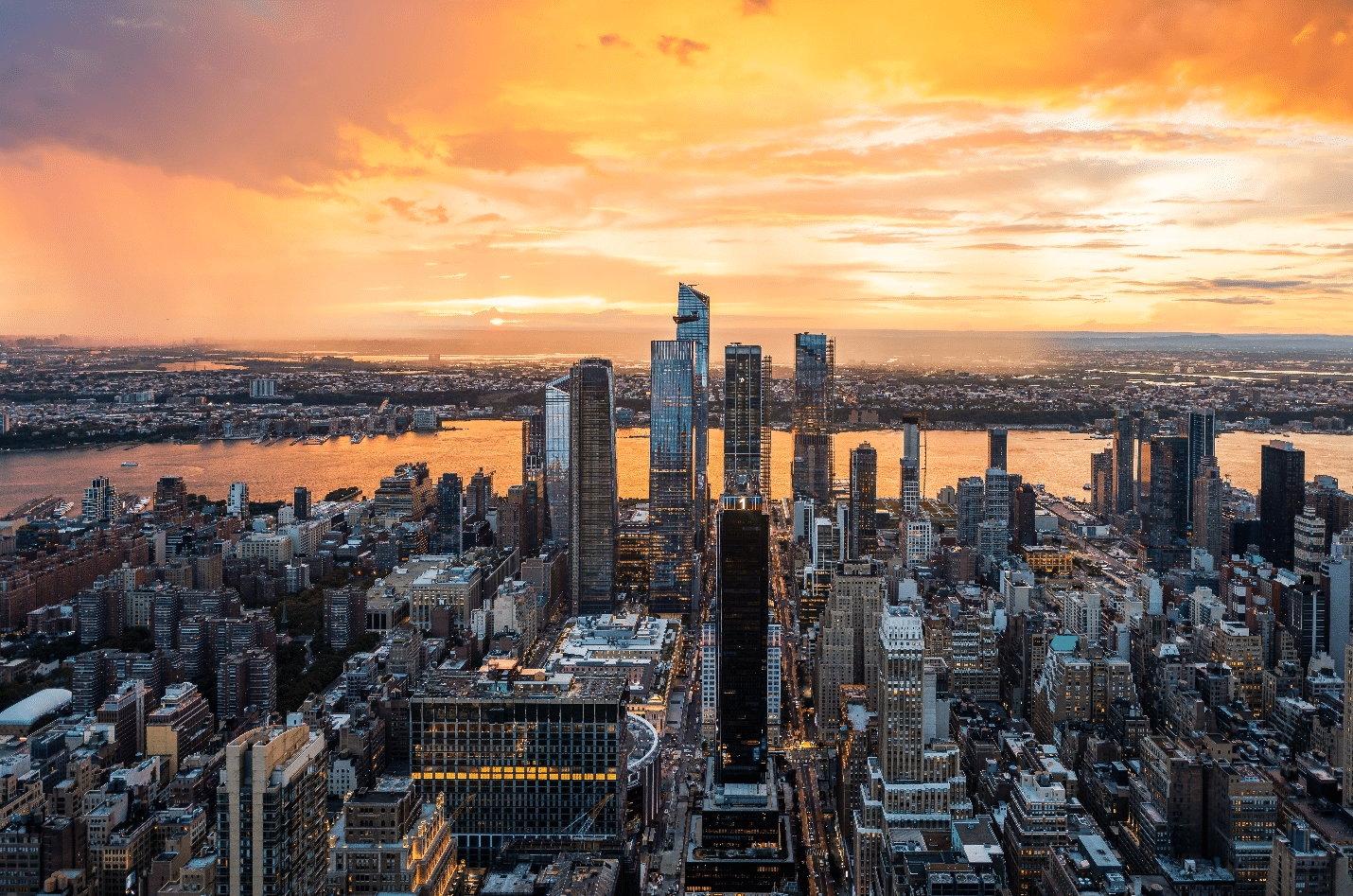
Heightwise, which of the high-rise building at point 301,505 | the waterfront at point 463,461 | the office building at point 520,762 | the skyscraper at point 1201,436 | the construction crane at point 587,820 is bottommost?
the construction crane at point 587,820

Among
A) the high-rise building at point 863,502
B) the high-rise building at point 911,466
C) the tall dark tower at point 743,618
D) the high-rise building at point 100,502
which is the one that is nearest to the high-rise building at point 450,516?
the high-rise building at point 100,502

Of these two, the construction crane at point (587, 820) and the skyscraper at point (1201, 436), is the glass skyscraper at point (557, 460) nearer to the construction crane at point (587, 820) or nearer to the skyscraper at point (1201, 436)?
the construction crane at point (587, 820)

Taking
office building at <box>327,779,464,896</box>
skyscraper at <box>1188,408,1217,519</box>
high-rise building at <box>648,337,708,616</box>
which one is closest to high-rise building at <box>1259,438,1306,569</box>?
skyscraper at <box>1188,408,1217,519</box>

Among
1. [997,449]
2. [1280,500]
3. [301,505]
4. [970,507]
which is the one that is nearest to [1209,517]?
[1280,500]

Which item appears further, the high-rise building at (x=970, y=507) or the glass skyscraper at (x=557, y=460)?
the high-rise building at (x=970, y=507)

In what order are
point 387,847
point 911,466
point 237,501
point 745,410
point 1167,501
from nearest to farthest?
point 387,847, point 1167,501, point 237,501, point 745,410, point 911,466

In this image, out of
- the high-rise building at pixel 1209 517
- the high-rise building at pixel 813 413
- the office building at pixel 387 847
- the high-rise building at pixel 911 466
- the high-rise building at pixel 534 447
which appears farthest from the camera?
the high-rise building at pixel 813 413

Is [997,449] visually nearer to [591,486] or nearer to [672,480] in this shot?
[672,480]
